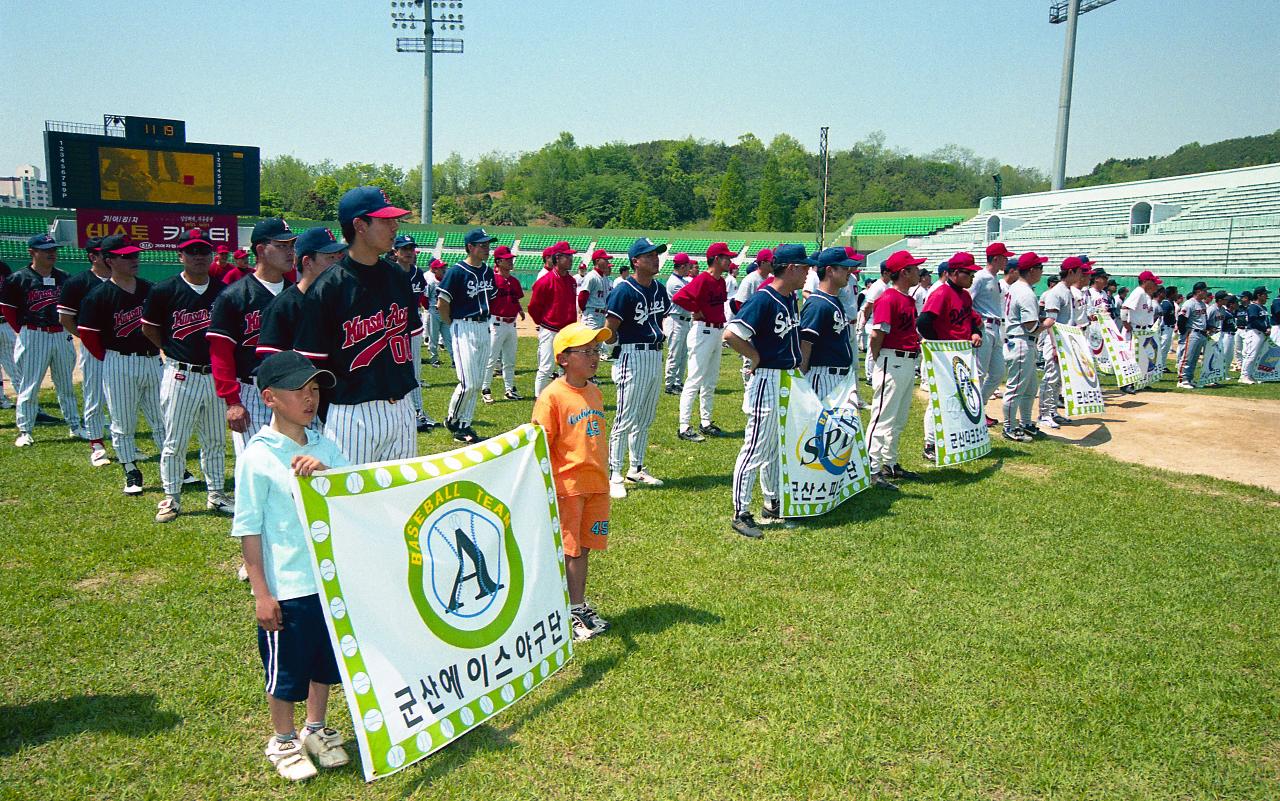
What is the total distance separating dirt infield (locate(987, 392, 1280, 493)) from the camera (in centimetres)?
984

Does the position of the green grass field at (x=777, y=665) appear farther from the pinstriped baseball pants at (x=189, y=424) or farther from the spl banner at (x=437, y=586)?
the pinstriped baseball pants at (x=189, y=424)

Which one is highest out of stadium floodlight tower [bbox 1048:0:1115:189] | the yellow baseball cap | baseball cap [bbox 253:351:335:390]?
stadium floodlight tower [bbox 1048:0:1115:189]

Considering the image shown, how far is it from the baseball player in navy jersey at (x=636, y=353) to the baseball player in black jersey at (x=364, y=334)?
3.79m

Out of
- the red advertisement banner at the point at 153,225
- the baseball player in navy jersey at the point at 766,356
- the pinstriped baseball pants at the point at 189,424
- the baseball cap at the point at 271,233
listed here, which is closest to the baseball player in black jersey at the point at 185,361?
the pinstriped baseball pants at the point at 189,424

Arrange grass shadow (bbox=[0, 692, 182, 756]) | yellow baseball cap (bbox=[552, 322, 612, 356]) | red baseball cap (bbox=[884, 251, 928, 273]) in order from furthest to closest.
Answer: red baseball cap (bbox=[884, 251, 928, 273])
yellow baseball cap (bbox=[552, 322, 612, 356])
grass shadow (bbox=[0, 692, 182, 756])

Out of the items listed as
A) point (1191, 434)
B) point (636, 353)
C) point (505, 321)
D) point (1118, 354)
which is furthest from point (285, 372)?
point (1118, 354)

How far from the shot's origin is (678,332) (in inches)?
568

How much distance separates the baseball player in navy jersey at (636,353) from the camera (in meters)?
8.33

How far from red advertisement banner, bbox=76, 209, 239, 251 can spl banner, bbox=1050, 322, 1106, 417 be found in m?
21.8

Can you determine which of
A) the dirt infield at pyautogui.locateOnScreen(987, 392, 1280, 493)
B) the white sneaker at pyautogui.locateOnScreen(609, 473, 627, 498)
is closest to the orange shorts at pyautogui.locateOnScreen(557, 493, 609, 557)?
the white sneaker at pyautogui.locateOnScreen(609, 473, 627, 498)

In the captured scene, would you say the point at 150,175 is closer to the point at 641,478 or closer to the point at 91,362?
the point at 91,362

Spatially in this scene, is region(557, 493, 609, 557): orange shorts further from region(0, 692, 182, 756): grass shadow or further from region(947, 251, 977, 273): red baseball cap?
region(947, 251, 977, 273): red baseball cap

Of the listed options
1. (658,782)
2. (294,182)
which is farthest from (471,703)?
(294,182)

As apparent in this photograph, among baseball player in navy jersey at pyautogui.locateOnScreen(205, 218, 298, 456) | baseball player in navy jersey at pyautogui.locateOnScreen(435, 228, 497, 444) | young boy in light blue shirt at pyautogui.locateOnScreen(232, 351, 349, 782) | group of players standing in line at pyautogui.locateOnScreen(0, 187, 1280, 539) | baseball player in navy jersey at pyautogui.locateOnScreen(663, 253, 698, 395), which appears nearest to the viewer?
young boy in light blue shirt at pyautogui.locateOnScreen(232, 351, 349, 782)
